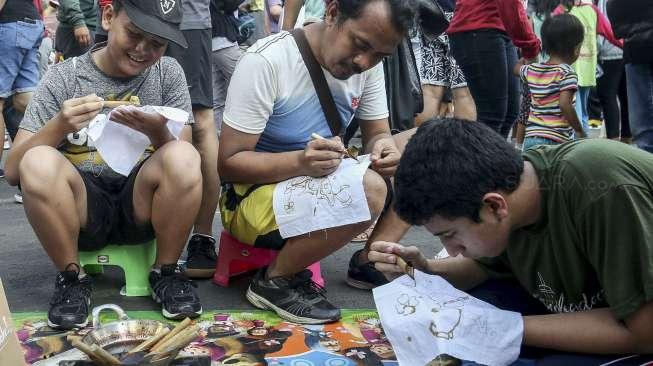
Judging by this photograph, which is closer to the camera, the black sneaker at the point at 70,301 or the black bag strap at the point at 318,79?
the black sneaker at the point at 70,301

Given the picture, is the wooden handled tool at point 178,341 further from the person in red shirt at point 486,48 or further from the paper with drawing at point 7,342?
the person in red shirt at point 486,48

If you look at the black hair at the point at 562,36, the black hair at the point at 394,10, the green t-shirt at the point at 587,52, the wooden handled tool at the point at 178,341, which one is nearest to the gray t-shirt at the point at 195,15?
the black hair at the point at 394,10

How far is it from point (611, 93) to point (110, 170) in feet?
17.9

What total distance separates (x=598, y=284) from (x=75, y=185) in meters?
1.74

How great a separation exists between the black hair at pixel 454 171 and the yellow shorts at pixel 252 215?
102 centimetres

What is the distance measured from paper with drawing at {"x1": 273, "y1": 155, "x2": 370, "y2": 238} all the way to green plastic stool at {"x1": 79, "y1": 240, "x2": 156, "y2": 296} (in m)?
0.59

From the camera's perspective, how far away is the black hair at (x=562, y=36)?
493 cm

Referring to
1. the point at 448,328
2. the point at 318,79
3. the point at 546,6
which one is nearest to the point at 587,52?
the point at 546,6

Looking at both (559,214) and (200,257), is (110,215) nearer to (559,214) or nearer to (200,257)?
(200,257)

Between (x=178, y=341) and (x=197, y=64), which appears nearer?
(x=178, y=341)

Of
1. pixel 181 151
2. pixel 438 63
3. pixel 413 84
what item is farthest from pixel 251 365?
pixel 438 63

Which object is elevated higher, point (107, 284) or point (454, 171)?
point (454, 171)

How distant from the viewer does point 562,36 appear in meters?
4.93

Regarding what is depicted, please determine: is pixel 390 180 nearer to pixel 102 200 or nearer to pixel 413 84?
pixel 413 84
